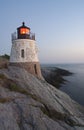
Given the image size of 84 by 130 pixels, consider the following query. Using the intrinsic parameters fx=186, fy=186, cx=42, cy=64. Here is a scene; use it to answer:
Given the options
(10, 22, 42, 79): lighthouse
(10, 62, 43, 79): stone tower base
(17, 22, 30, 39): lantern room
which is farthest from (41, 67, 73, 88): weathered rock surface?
(17, 22, 30, 39): lantern room

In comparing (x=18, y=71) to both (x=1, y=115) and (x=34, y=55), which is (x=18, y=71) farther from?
(x=1, y=115)

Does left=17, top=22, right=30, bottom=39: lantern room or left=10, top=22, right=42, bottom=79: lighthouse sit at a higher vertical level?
left=17, top=22, right=30, bottom=39: lantern room

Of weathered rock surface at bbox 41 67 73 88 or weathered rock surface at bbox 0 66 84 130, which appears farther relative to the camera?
weathered rock surface at bbox 41 67 73 88

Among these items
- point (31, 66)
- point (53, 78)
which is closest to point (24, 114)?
point (31, 66)

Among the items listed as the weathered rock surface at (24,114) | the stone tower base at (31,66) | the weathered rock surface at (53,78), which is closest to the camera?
the weathered rock surface at (24,114)

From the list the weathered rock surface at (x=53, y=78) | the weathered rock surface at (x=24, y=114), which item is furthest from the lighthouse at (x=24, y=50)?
the weathered rock surface at (x=53, y=78)

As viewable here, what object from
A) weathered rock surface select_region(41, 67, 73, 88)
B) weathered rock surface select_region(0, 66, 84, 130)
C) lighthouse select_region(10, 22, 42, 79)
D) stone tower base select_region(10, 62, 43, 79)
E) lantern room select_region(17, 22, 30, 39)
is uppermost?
lantern room select_region(17, 22, 30, 39)

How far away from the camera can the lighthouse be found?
25.1 m

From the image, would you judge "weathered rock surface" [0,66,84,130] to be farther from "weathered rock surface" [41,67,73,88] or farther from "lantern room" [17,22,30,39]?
"weathered rock surface" [41,67,73,88]

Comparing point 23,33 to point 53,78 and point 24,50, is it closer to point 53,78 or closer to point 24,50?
point 24,50

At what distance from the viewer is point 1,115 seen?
38.1 feet

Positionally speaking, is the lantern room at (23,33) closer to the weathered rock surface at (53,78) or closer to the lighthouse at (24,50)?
the lighthouse at (24,50)

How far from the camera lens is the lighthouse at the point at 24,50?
2509 cm

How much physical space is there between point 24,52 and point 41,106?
12457 mm
